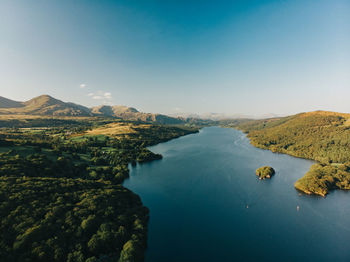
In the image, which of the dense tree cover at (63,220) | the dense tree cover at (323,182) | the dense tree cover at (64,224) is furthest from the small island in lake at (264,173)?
the dense tree cover at (64,224)

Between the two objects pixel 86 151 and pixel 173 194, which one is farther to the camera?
pixel 86 151

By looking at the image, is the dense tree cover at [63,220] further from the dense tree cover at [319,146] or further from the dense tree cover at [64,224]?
the dense tree cover at [319,146]

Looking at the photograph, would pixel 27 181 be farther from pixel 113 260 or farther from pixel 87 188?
pixel 113 260

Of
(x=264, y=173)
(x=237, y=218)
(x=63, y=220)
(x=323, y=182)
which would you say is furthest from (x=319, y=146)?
(x=63, y=220)

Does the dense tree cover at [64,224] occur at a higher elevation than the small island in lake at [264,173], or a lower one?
higher

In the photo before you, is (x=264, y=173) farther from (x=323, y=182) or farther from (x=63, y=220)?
(x=63, y=220)

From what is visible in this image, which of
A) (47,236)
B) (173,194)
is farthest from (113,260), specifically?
(173,194)
